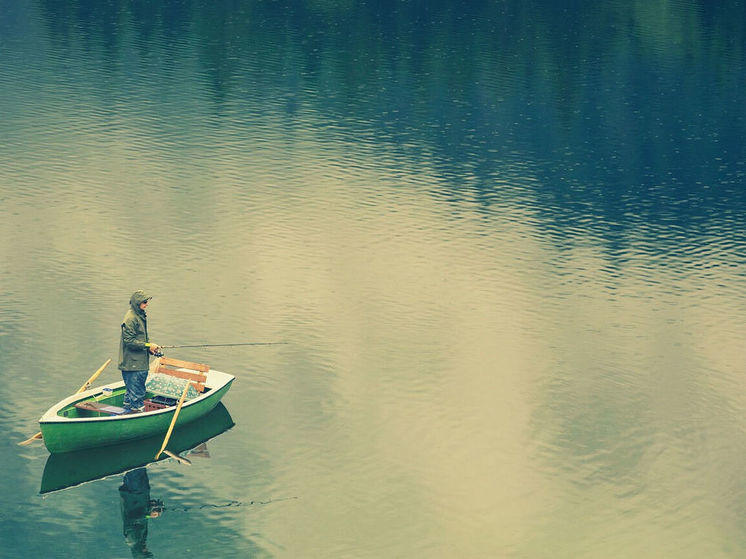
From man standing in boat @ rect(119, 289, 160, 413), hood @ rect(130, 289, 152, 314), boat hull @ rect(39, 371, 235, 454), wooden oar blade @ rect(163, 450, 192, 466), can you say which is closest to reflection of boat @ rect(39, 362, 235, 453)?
boat hull @ rect(39, 371, 235, 454)

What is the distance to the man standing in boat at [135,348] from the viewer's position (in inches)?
1326

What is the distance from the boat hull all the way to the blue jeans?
746mm

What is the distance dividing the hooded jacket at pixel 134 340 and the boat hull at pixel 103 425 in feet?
4.63

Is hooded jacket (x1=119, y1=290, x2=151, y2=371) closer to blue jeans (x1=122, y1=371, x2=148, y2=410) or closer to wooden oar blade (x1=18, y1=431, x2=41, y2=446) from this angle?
blue jeans (x1=122, y1=371, x2=148, y2=410)

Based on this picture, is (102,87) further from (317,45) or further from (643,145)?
(643,145)

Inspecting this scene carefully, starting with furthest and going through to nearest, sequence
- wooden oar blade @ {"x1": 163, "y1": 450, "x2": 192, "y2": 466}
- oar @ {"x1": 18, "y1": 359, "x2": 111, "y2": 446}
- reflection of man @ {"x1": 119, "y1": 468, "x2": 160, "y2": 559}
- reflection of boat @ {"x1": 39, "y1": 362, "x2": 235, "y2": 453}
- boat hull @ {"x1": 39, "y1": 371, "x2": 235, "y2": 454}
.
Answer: oar @ {"x1": 18, "y1": 359, "x2": 111, "y2": 446}
wooden oar blade @ {"x1": 163, "y1": 450, "x2": 192, "y2": 466}
reflection of boat @ {"x1": 39, "y1": 362, "x2": 235, "y2": 453}
boat hull @ {"x1": 39, "y1": 371, "x2": 235, "y2": 454}
reflection of man @ {"x1": 119, "y1": 468, "x2": 160, "y2": 559}

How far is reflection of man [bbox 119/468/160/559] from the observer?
98.2 ft

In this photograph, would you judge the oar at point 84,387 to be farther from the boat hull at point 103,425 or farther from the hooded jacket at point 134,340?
the hooded jacket at point 134,340

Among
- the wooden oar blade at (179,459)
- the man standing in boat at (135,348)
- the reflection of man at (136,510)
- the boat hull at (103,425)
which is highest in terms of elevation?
the man standing in boat at (135,348)

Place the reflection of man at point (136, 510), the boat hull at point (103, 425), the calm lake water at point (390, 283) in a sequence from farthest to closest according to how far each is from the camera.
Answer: the boat hull at point (103, 425), the calm lake water at point (390, 283), the reflection of man at point (136, 510)

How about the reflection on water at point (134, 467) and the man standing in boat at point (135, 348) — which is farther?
the man standing in boat at point (135, 348)

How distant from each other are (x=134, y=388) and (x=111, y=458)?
6.71 feet

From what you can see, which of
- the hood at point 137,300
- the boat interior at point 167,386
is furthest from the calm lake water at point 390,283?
the hood at point 137,300

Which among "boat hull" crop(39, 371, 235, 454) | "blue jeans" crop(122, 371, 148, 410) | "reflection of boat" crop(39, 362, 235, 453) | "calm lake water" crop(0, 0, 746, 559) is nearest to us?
"calm lake water" crop(0, 0, 746, 559)
